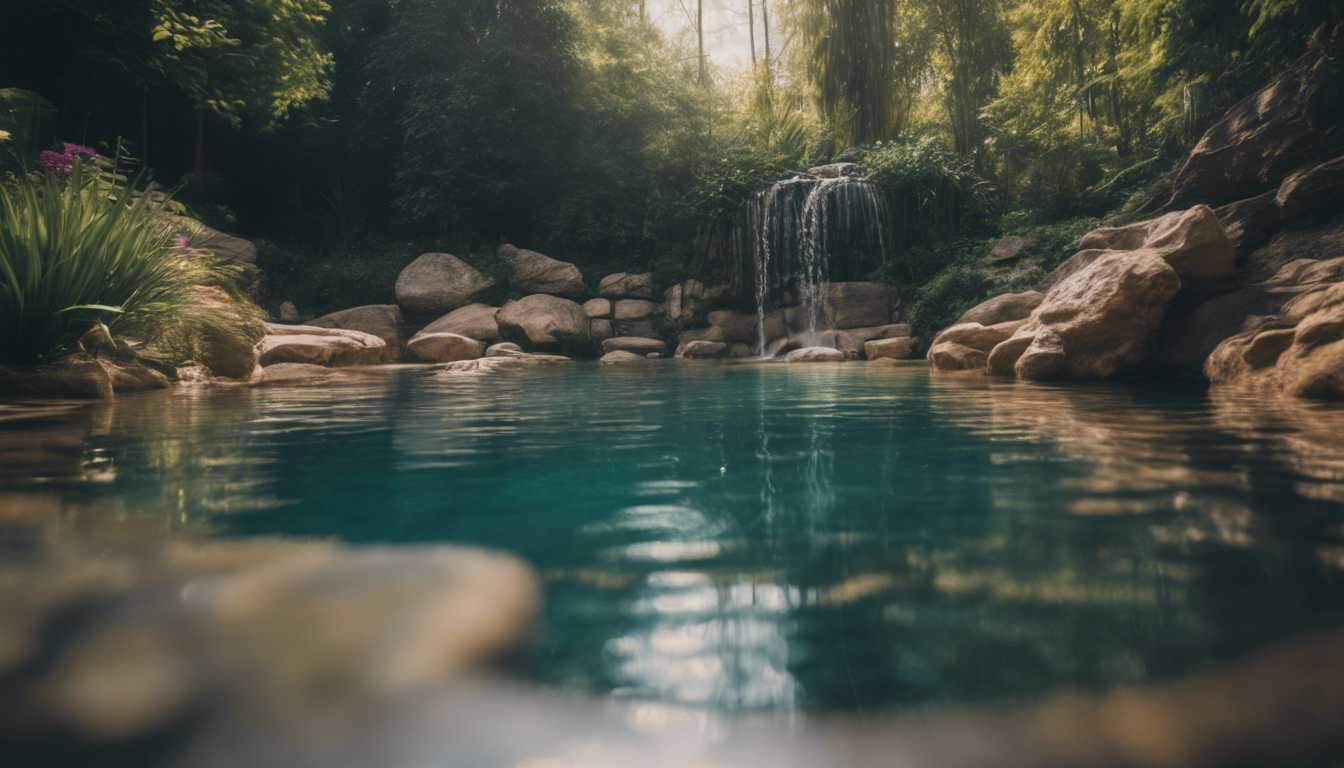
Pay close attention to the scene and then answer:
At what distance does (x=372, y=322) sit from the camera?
49.8ft

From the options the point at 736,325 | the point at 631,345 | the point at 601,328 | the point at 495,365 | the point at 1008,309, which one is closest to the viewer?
the point at 495,365

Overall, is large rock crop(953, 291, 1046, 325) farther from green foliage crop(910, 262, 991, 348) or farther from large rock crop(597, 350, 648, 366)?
large rock crop(597, 350, 648, 366)

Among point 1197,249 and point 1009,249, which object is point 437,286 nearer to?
point 1009,249

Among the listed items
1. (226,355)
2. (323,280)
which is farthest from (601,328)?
(226,355)

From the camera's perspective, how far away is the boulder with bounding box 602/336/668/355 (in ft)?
48.3

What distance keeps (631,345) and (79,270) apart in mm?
10599

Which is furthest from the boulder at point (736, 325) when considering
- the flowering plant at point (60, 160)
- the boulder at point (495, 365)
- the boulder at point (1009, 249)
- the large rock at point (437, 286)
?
the flowering plant at point (60, 160)

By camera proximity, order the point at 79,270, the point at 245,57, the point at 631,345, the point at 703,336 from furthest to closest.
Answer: the point at 703,336
the point at 631,345
the point at 245,57
the point at 79,270

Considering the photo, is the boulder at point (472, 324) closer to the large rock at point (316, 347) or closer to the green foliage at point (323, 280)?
the green foliage at point (323, 280)

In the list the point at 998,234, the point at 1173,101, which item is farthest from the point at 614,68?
the point at 1173,101

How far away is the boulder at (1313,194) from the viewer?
22.0 ft

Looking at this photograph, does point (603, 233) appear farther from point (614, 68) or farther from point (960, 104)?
point (960, 104)

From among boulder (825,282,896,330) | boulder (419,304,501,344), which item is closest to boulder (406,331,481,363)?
boulder (419,304,501,344)

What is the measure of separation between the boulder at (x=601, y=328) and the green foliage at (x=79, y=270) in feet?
32.9
